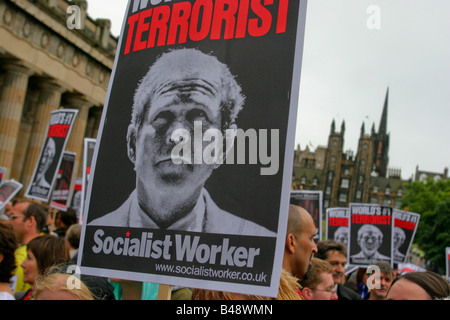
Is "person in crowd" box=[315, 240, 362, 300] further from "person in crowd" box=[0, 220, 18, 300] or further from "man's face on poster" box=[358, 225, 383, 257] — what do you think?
"man's face on poster" box=[358, 225, 383, 257]

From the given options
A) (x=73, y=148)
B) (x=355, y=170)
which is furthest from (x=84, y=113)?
(x=355, y=170)

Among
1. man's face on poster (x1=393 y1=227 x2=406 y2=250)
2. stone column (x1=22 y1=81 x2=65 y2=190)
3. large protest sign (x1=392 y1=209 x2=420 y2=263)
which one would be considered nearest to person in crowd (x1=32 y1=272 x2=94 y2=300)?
large protest sign (x1=392 y1=209 x2=420 y2=263)

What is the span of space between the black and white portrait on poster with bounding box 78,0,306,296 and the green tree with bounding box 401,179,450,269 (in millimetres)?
43091

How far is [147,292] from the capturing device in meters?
4.16

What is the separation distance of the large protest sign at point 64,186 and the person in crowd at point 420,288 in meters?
8.64

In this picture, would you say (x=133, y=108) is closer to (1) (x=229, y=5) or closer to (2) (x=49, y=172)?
(1) (x=229, y=5)

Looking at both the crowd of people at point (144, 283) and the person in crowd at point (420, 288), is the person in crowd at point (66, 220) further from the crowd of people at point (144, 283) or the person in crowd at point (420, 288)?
the person in crowd at point (420, 288)

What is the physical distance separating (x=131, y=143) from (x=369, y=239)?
7.73m

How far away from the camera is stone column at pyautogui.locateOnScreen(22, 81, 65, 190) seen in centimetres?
2866

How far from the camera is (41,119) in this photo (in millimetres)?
28922

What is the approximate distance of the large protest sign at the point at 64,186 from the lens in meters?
10.8

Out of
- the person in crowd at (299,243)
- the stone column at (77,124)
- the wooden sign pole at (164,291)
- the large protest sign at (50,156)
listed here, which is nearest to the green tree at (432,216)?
the stone column at (77,124)
